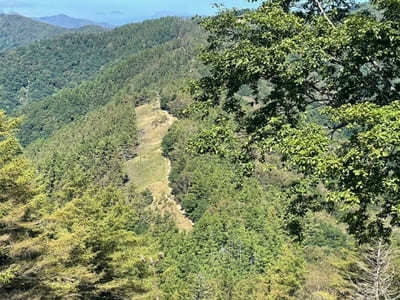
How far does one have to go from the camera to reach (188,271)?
76.6m

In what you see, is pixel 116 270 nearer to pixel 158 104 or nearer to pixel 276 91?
pixel 276 91

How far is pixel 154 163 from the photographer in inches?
5463

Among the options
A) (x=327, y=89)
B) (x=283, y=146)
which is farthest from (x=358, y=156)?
(x=327, y=89)

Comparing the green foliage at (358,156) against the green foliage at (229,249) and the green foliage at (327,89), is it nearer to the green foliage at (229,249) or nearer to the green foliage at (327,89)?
the green foliage at (327,89)

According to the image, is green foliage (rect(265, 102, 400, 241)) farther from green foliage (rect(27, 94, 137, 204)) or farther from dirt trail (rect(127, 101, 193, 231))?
dirt trail (rect(127, 101, 193, 231))

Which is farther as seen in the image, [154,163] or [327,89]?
[154,163]

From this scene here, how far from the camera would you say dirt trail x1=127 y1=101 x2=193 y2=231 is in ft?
378

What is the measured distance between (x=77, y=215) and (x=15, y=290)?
7326mm

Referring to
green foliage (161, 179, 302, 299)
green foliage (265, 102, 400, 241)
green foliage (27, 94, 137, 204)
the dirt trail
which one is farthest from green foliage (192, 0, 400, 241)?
the dirt trail

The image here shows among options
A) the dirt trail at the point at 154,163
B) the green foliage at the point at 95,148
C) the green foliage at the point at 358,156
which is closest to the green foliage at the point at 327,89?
the green foliage at the point at 358,156

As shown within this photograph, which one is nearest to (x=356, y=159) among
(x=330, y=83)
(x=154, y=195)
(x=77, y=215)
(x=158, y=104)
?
(x=330, y=83)

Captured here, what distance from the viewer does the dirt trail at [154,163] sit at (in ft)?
378

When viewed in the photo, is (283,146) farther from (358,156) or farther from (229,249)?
(229,249)

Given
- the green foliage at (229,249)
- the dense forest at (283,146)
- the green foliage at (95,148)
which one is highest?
the dense forest at (283,146)
